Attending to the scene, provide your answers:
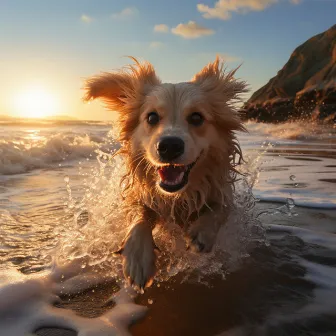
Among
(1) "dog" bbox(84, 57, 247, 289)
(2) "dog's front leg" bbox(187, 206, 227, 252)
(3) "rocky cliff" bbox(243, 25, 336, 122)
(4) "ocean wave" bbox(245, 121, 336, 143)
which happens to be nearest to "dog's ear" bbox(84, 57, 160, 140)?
(1) "dog" bbox(84, 57, 247, 289)

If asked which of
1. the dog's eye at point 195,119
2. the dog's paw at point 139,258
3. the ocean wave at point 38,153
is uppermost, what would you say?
the dog's eye at point 195,119

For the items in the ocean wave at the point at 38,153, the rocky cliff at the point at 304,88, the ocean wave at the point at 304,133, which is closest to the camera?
the ocean wave at the point at 38,153

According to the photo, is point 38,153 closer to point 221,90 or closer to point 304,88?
point 221,90

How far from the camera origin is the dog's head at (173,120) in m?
2.87

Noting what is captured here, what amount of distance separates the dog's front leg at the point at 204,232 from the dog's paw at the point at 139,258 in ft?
0.85

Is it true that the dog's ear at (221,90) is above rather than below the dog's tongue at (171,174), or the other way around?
above

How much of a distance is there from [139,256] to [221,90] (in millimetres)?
1683

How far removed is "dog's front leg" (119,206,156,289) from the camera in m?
2.38

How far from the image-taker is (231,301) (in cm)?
230

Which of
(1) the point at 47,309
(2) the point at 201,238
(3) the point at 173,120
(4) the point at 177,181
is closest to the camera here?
(1) the point at 47,309

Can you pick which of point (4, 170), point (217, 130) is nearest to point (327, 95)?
point (4, 170)

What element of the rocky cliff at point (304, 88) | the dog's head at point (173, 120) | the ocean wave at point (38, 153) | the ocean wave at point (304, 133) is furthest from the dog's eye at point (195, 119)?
the rocky cliff at point (304, 88)

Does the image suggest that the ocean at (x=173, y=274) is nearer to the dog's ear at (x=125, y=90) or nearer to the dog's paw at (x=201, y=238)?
→ the dog's paw at (x=201, y=238)

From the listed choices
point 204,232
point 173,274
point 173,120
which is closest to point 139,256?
point 173,274
